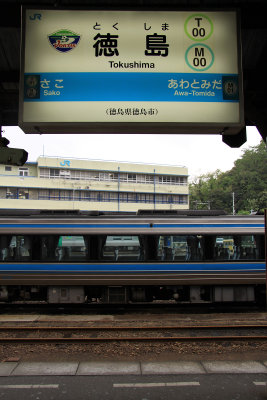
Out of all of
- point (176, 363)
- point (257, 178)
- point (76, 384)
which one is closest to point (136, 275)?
point (176, 363)

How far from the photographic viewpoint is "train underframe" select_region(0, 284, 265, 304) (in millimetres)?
10430

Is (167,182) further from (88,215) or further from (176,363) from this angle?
(176,363)

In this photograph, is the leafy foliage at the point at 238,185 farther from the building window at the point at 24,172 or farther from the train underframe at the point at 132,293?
the train underframe at the point at 132,293

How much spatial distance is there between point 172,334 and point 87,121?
20.5ft

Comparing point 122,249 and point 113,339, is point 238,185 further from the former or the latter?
point 113,339

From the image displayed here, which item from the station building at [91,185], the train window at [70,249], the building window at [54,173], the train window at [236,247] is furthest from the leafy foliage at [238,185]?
the train window at [70,249]

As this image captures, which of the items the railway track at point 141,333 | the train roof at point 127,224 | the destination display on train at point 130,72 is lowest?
the railway track at point 141,333

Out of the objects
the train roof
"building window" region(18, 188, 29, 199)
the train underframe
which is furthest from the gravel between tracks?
"building window" region(18, 188, 29, 199)

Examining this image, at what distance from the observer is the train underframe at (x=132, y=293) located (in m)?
10.4

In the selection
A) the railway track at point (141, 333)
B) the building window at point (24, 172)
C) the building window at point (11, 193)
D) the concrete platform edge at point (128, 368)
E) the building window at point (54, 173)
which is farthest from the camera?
the building window at point (54, 173)

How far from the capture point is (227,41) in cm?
386

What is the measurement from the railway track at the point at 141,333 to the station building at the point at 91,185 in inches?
1521

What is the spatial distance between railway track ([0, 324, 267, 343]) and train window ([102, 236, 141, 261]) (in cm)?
251

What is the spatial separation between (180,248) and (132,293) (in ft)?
6.87
